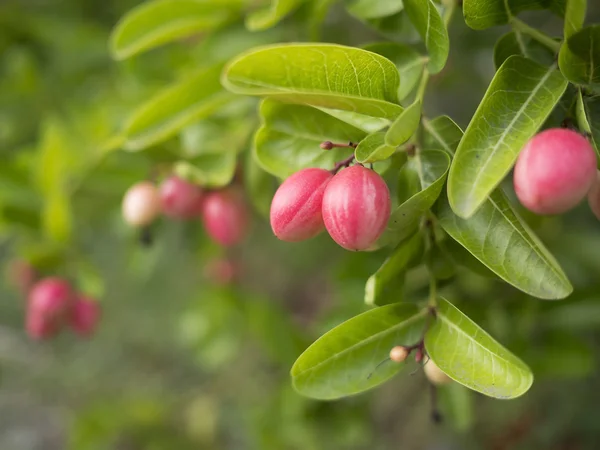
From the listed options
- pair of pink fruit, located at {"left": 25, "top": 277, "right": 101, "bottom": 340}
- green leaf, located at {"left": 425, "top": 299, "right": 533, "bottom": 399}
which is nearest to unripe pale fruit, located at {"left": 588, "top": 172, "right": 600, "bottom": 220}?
green leaf, located at {"left": 425, "top": 299, "right": 533, "bottom": 399}

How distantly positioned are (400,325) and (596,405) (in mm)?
1263

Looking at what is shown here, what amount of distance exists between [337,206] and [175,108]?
0.44 meters

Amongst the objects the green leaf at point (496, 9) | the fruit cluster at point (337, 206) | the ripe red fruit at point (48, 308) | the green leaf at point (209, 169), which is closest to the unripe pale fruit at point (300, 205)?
the fruit cluster at point (337, 206)

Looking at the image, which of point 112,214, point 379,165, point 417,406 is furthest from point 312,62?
point 417,406

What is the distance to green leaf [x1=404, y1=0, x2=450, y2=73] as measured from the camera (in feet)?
2.15

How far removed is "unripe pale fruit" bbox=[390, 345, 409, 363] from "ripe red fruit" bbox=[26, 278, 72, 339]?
74cm

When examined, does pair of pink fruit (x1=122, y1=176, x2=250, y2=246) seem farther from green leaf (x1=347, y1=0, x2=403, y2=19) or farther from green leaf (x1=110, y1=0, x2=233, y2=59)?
green leaf (x1=347, y1=0, x2=403, y2=19)

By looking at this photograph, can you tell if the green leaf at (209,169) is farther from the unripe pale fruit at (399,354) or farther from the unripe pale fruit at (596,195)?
the unripe pale fruit at (596,195)

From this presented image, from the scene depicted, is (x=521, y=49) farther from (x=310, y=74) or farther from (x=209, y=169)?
(x=209, y=169)

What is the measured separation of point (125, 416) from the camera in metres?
2.24

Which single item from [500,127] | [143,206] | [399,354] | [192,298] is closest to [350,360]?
[399,354]

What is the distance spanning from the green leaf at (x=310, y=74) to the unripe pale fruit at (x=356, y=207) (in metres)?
0.07

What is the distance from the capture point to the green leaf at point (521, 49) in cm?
68

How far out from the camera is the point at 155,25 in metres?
1.03
